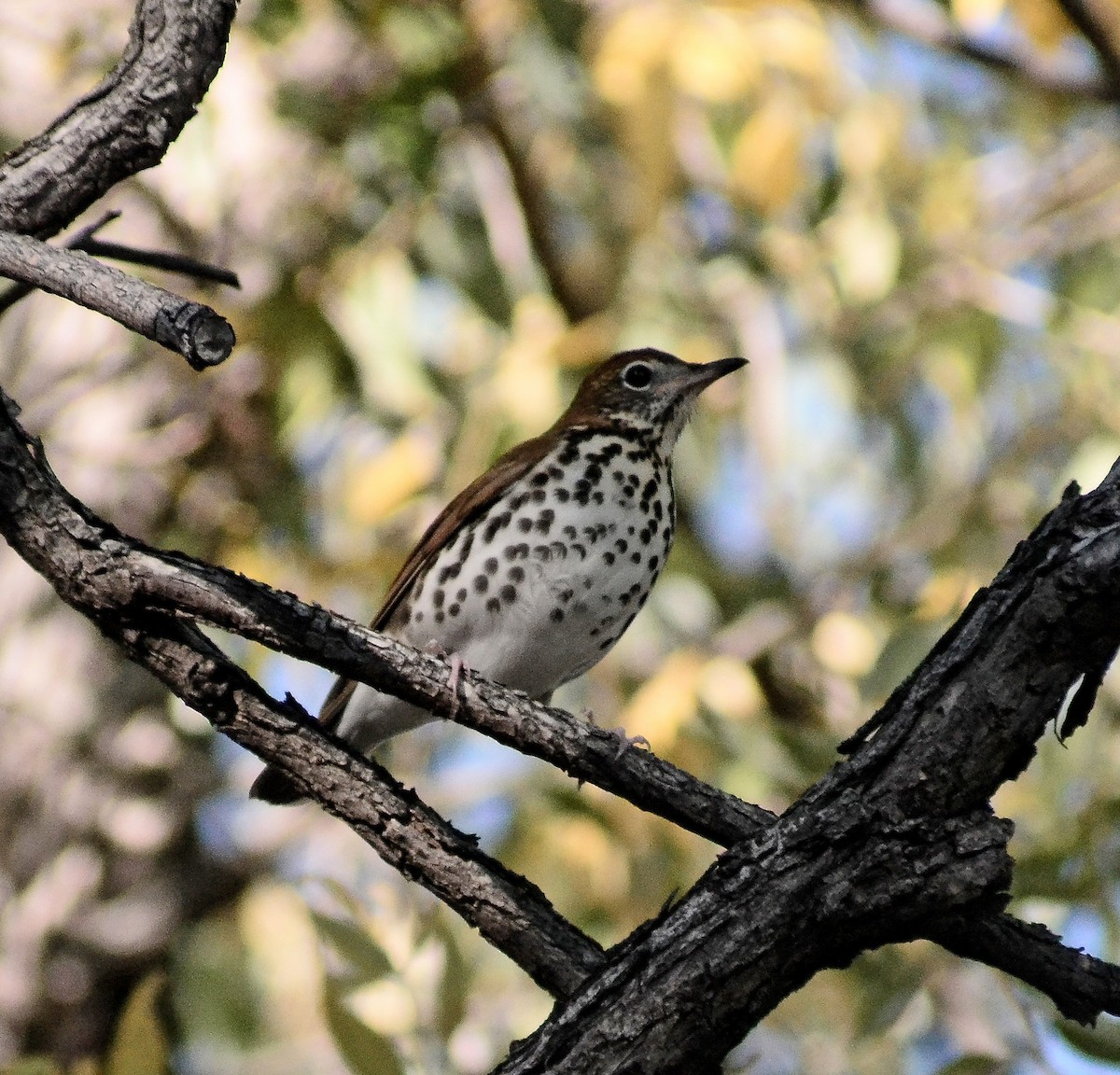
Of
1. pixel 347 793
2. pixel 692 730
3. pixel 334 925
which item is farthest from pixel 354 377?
pixel 347 793

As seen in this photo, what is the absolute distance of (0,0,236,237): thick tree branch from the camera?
2648 millimetres

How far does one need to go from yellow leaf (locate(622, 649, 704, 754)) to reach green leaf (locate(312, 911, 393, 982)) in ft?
4.35

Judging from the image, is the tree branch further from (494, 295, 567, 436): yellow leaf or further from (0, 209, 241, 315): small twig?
(0, 209, 241, 315): small twig

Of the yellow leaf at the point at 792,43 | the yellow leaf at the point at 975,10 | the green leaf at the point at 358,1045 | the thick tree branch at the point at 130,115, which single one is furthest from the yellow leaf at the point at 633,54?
the green leaf at the point at 358,1045

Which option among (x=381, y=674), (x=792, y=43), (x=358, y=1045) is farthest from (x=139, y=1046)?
(x=792, y=43)

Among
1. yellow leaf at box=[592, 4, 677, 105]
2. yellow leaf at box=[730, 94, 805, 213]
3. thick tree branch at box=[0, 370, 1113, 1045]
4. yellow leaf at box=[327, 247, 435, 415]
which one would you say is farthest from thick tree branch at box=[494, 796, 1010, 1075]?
yellow leaf at box=[327, 247, 435, 415]

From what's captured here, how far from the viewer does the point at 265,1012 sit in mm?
6195

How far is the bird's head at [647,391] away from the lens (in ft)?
15.8

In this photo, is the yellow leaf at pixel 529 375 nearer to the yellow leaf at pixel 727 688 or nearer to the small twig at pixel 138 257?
the yellow leaf at pixel 727 688

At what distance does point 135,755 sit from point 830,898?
12.8 ft

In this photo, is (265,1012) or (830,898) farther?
(265,1012)

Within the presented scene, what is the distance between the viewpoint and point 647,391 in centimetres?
491

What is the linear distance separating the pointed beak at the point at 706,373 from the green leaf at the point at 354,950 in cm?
217

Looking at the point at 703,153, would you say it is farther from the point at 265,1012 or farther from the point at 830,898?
the point at 830,898
